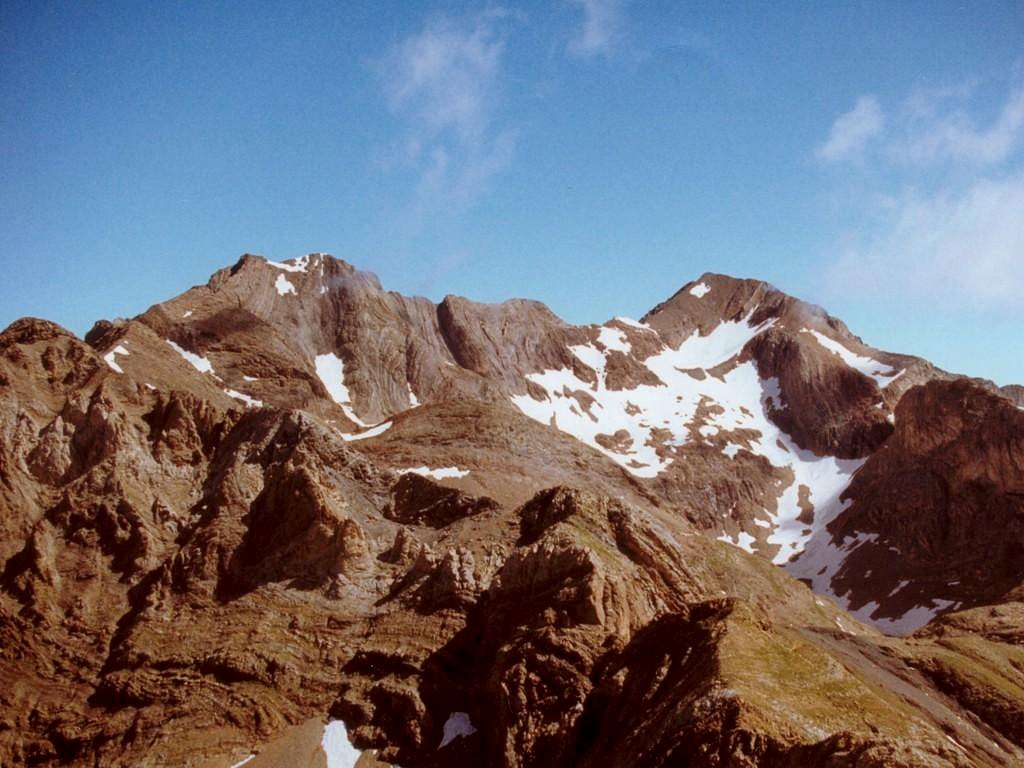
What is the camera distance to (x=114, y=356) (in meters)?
70.1

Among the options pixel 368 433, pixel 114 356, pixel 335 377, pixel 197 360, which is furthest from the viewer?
pixel 335 377

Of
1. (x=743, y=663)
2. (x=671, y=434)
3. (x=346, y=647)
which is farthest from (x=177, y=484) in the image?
(x=671, y=434)

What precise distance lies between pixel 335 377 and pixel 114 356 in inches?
1776

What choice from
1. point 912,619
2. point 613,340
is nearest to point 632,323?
point 613,340

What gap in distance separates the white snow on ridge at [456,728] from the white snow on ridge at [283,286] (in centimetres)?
9298

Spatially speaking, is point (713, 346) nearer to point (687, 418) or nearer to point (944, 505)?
point (687, 418)

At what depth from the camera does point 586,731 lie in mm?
33812

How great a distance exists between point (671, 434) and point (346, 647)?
9800 centimetres

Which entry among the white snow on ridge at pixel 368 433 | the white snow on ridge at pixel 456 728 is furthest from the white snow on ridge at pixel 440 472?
the white snow on ridge at pixel 456 728

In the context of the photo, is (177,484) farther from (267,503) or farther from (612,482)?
(612,482)

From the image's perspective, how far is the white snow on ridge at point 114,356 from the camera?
220 feet

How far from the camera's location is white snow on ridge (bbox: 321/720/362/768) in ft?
128

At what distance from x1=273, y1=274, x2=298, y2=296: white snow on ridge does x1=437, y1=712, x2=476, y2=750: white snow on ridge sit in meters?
93.0

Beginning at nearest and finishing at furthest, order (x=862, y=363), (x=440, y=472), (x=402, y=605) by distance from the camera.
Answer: (x=402, y=605)
(x=440, y=472)
(x=862, y=363)
